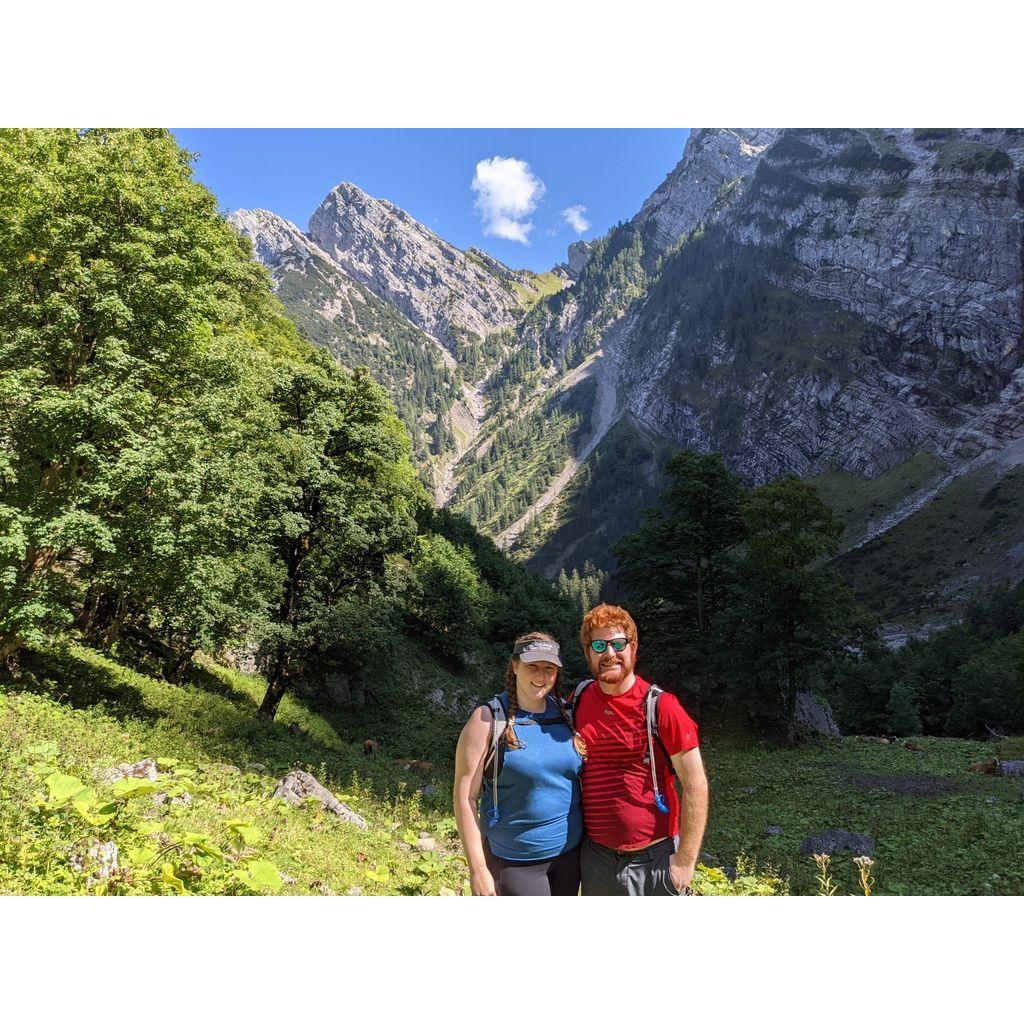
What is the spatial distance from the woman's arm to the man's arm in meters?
1.27

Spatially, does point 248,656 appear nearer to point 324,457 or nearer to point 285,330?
point 324,457

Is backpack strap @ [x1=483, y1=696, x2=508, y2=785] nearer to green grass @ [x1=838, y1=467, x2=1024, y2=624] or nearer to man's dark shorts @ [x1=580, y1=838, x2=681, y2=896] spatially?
man's dark shorts @ [x1=580, y1=838, x2=681, y2=896]

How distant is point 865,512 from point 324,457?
6818 inches

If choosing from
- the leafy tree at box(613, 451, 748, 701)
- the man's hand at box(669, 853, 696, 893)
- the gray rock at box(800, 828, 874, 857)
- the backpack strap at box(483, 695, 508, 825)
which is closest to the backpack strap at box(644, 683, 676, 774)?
the man's hand at box(669, 853, 696, 893)

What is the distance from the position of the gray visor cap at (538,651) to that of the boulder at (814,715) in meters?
26.1

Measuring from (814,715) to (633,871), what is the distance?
3010 cm

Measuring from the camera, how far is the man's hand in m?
4.07

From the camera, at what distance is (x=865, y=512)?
528ft

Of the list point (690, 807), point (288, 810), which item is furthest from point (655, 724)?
point (288, 810)

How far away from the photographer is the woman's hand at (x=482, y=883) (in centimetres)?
Result: 402

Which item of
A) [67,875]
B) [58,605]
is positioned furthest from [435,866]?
[58,605]

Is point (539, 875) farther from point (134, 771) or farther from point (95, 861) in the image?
point (134, 771)

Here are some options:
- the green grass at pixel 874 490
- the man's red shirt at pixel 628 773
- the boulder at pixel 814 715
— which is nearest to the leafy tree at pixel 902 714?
the boulder at pixel 814 715

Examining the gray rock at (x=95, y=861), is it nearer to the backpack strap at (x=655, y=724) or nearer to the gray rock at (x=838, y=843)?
the backpack strap at (x=655, y=724)
